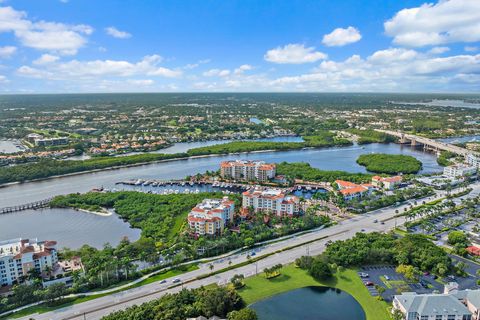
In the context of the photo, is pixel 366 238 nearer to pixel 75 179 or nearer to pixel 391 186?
pixel 391 186

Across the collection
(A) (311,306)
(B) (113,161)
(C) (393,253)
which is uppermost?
(B) (113,161)

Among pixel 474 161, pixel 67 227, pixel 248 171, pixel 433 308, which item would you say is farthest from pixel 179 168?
pixel 474 161

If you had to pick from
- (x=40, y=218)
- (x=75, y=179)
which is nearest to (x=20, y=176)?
(x=75, y=179)

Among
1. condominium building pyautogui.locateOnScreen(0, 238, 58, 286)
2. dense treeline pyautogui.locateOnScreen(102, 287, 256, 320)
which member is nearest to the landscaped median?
dense treeline pyautogui.locateOnScreen(102, 287, 256, 320)

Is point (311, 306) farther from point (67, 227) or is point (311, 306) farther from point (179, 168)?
point (179, 168)

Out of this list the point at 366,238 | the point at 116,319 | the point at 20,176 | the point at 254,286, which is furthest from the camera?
the point at 20,176

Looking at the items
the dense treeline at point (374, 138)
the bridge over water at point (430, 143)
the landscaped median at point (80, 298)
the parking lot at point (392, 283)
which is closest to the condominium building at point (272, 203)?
the parking lot at point (392, 283)

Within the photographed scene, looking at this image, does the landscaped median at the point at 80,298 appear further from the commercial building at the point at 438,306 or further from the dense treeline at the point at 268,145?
the dense treeline at the point at 268,145
